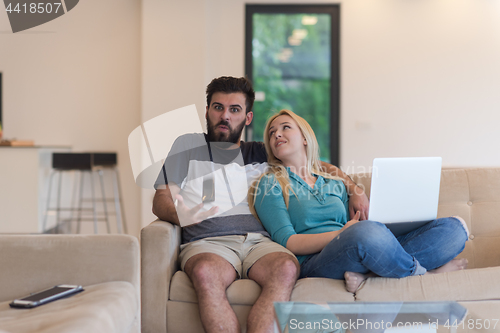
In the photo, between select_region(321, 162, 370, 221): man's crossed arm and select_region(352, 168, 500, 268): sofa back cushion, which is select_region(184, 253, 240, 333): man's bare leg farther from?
A: select_region(352, 168, 500, 268): sofa back cushion

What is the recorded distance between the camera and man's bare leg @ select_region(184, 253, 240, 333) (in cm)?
153

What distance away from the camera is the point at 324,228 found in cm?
186

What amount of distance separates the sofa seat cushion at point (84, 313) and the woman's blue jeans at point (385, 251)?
2.45 feet

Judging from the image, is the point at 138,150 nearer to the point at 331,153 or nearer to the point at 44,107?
the point at 44,107

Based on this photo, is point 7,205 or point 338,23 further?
point 338,23

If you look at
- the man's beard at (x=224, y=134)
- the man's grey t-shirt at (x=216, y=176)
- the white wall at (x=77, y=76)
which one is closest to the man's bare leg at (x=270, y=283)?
the man's grey t-shirt at (x=216, y=176)

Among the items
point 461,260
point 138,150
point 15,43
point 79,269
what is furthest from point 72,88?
point 461,260

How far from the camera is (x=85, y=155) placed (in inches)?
169

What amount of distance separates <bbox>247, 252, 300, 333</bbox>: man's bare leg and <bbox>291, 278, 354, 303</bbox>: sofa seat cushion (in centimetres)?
4

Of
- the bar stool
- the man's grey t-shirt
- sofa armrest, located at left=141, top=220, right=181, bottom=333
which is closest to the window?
the bar stool

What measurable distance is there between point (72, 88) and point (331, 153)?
299 centimetres

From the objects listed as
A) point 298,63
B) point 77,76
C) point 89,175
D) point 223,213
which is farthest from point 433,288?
point 77,76

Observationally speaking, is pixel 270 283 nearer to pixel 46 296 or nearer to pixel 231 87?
pixel 46 296

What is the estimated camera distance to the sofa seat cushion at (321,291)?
5.34ft
